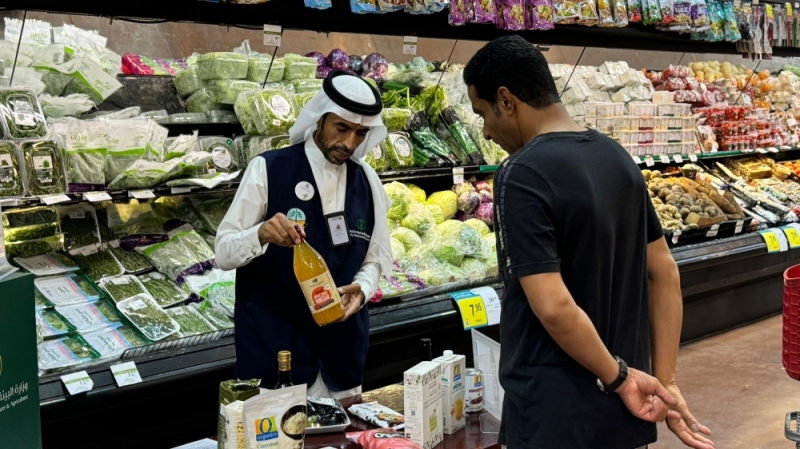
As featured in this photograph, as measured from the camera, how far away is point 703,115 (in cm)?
667

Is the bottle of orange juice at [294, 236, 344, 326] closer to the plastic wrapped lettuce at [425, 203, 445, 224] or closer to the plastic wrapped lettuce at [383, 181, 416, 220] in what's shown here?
the plastic wrapped lettuce at [383, 181, 416, 220]

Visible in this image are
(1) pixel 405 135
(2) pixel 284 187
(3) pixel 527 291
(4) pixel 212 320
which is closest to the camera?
(3) pixel 527 291

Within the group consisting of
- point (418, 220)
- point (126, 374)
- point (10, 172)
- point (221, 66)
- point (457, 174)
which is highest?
point (221, 66)

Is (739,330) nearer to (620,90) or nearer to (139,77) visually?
(620,90)

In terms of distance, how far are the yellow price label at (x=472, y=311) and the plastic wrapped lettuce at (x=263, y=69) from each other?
1568 millimetres

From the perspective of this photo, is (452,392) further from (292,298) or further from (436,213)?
(436,213)

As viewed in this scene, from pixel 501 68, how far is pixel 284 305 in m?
1.27

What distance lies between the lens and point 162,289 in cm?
352

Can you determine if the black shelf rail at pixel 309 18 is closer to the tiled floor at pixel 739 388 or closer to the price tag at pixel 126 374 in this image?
the price tag at pixel 126 374

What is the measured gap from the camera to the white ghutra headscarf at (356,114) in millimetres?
2578

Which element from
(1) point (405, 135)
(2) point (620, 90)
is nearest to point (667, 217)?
(2) point (620, 90)

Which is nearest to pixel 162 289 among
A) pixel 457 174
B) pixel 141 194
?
pixel 141 194

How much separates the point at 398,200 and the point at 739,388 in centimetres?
243

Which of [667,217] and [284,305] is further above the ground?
[284,305]
